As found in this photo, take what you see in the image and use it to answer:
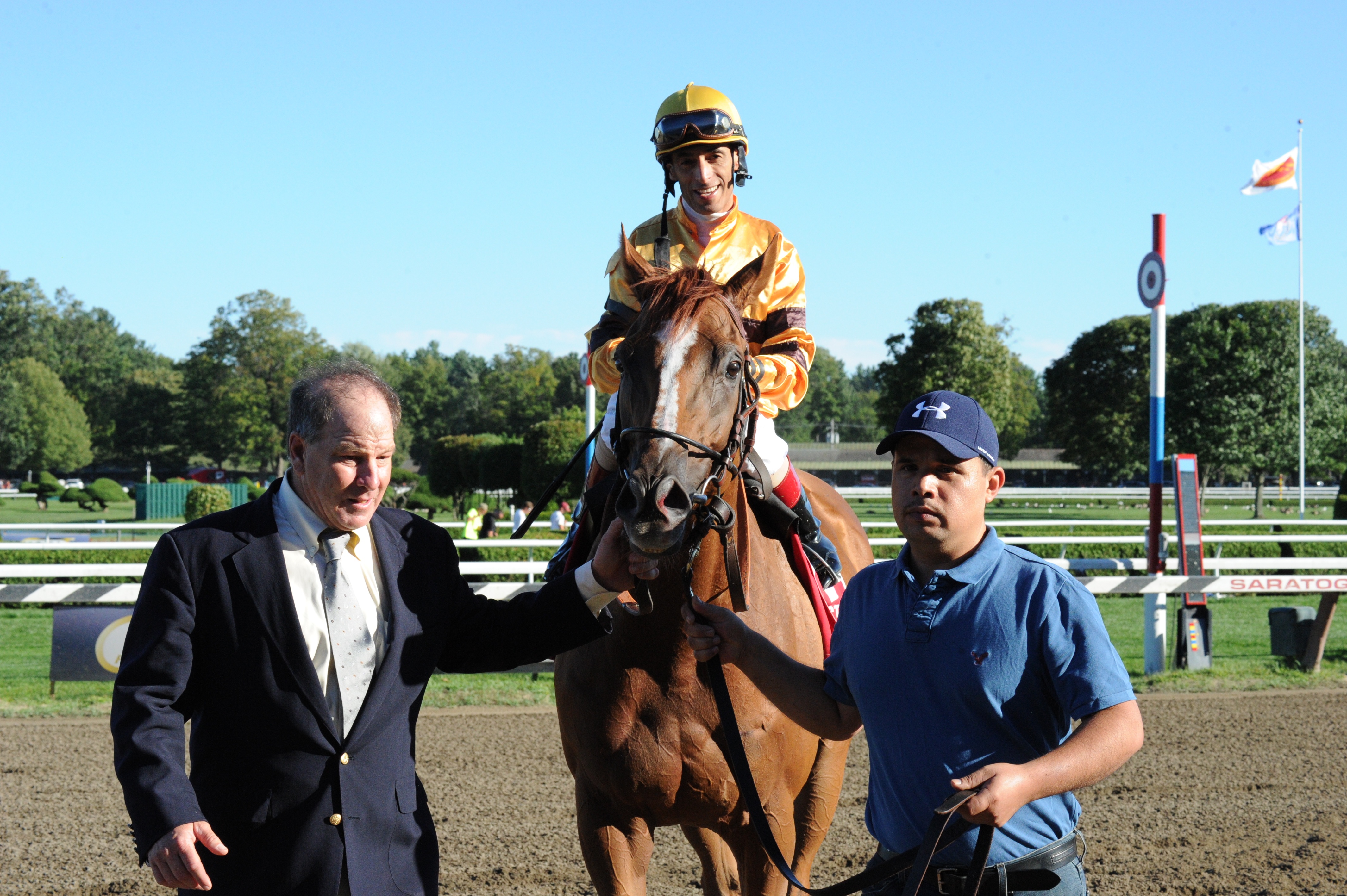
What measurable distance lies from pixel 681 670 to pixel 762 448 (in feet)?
2.78

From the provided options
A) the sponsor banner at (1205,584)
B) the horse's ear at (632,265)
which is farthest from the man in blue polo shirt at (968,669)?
the sponsor banner at (1205,584)

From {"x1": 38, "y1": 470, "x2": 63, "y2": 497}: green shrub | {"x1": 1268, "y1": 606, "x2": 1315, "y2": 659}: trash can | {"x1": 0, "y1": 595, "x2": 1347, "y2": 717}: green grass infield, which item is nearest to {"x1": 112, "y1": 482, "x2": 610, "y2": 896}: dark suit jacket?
{"x1": 0, "y1": 595, "x2": 1347, "y2": 717}: green grass infield

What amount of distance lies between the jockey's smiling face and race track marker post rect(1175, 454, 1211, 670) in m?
5.67

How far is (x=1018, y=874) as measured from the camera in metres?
1.86

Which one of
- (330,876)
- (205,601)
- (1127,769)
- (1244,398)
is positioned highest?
(1244,398)

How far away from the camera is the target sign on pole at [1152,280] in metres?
8.26

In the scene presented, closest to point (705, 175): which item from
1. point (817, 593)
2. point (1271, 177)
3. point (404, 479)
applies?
point (817, 593)

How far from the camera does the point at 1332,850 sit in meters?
4.63

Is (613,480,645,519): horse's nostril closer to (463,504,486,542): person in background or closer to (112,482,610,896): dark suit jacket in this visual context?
(112,482,610,896): dark suit jacket

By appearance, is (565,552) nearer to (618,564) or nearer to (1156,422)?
(618,564)

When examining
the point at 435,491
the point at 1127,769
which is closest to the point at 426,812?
the point at 1127,769

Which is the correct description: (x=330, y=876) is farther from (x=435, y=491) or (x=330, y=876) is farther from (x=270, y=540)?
(x=435, y=491)

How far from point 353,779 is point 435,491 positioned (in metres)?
31.9

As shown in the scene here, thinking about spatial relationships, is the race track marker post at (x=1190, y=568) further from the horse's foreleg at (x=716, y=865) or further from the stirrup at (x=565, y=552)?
the stirrup at (x=565, y=552)
